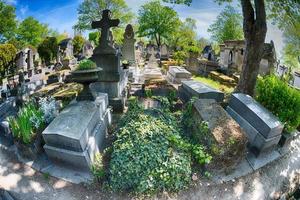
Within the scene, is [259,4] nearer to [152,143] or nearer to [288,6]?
[288,6]

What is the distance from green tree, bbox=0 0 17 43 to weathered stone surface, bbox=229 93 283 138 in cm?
4097

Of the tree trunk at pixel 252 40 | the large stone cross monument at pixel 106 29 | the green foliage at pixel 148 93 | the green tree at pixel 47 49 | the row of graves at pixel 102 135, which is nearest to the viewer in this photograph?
the row of graves at pixel 102 135

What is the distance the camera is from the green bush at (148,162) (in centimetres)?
411

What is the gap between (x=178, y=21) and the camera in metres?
43.7

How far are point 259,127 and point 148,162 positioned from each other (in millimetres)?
2573

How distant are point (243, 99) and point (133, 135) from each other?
2962 millimetres

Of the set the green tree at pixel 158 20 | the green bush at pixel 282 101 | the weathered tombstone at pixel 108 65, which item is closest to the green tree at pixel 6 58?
the weathered tombstone at pixel 108 65

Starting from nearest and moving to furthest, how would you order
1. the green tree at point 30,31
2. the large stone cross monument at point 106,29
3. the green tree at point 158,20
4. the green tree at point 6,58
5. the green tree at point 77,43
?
1. the large stone cross monument at point 106,29
2. the green tree at point 6,58
3. the green tree at point 77,43
4. the green tree at point 158,20
5. the green tree at point 30,31

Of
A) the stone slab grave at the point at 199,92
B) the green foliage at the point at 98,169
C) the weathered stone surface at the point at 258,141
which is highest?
the stone slab grave at the point at 199,92

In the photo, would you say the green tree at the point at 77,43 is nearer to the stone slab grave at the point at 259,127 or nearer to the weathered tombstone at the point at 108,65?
the weathered tombstone at the point at 108,65

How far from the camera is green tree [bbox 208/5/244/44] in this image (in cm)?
4166

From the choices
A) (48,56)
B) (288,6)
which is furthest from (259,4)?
(48,56)

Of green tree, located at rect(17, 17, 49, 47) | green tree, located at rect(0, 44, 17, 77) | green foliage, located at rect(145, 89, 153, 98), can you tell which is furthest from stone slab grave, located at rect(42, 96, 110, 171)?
green tree, located at rect(17, 17, 49, 47)

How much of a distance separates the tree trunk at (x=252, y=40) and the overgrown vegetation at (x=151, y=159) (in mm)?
3839
